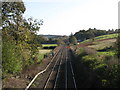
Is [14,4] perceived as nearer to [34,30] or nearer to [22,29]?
[22,29]

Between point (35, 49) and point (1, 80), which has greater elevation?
point (35, 49)

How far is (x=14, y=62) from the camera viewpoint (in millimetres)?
18422

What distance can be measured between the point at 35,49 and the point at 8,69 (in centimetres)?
1206

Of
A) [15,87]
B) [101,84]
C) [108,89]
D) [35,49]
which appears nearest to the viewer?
[108,89]

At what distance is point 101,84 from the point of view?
13883mm

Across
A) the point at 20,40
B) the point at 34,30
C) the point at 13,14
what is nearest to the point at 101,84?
the point at 20,40

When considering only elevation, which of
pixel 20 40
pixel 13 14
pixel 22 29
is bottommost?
pixel 20 40

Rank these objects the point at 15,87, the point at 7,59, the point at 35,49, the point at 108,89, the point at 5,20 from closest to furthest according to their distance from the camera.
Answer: the point at 108,89 → the point at 15,87 → the point at 7,59 → the point at 5,20 → the point at 35,49

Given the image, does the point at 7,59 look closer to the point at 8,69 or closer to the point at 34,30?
the point at 8,69

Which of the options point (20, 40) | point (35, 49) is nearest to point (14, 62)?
point (20, 40)

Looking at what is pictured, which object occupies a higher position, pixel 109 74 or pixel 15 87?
pixel 109 74

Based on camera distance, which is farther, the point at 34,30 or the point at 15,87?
the point at 34,30

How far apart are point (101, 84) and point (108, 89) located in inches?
52.3

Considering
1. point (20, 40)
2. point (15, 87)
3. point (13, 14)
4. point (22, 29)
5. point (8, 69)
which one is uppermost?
point (13, 14)
